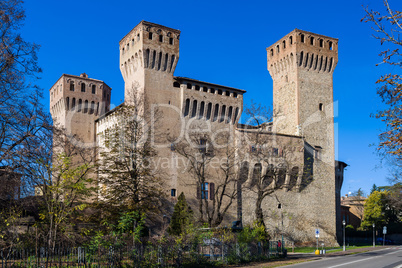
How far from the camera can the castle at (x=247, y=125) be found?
129 feet

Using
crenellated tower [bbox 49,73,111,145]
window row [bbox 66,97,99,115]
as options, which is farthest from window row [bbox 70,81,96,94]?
window row [bbox 66,97,99,115]

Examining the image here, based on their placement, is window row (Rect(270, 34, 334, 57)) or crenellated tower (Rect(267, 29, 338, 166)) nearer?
crenellated tower (Rect(267, 29, 338, 166))

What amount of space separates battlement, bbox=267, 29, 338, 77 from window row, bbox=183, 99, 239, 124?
31.1ft

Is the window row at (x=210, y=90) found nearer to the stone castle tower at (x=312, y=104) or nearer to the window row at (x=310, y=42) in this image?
the stone castle tower at (x=312, y=104)

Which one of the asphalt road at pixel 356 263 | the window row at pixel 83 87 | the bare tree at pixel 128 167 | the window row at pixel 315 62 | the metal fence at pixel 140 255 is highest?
the window row at pixel 315 62

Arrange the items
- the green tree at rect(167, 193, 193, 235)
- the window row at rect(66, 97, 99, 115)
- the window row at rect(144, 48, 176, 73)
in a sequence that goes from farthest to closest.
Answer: the window row at rect(66, 97, 99, 115), the window row at rect(144, 48, 176, 73), the green tree at rect(167, 193, 193, 235)

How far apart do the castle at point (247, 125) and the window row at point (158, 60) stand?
93 mm

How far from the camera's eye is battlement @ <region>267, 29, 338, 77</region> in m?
47.8

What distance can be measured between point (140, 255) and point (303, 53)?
35.7m

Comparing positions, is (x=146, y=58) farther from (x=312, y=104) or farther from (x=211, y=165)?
(x=312, y=104)

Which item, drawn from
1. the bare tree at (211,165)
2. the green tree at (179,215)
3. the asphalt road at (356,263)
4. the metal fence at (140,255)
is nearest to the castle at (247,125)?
the bare tree at (211,165)

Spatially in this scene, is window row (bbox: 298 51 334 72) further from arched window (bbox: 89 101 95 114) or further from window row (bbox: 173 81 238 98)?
arched window (bbox: 89 101 95 114)

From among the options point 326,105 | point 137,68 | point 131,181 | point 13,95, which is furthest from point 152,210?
point 326,105

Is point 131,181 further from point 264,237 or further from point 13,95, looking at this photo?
point 13,95
